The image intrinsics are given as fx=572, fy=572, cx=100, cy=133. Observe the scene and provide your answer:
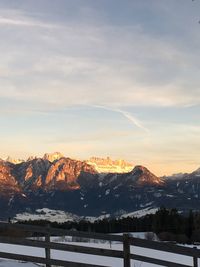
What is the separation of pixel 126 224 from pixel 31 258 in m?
163

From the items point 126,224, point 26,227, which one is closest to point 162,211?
point 126,224

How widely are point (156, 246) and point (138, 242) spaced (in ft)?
1.47

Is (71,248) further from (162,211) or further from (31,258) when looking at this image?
(162,211)

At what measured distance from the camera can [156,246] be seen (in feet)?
46.0

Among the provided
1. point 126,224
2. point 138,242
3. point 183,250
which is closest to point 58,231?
point 138,242

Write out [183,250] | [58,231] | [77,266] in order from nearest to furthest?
[183,250], [77,266], [58,231]

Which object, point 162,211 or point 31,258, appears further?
point 162,211

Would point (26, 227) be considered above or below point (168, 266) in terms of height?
above

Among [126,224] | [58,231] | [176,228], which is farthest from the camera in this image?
[126,224]

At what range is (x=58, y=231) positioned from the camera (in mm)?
15516

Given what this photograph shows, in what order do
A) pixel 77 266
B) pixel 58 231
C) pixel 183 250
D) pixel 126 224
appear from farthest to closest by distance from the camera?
pixel 126 224 → pixel 58 231 → pixel 77 266 → pixel 183 250

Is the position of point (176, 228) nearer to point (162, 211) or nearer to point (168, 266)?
point (162, 211)

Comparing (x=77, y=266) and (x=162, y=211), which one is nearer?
(x=77, y=266)

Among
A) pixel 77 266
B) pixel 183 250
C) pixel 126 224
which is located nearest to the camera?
pixel 183 250
